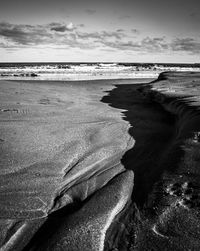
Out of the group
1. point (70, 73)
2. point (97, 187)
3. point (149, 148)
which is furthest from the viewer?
point (70, 73)

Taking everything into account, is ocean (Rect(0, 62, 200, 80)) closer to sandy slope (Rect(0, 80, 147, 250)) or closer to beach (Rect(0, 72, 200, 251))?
sandy slope (Rect(0, 80, 147, 250))

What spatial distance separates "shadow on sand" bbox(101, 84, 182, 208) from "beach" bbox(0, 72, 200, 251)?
14mm

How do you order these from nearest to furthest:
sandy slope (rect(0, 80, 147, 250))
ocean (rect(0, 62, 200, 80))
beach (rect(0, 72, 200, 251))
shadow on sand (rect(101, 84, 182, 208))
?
beach (rect(0, 72, 200, 251)) < sandy slope (rect(0, 80, 147, 250)) < shadow on sand (rect(101, 84, 182, 208)) < ocean (rect(0, 62, 200, 80))

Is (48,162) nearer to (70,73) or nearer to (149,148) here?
(149,148)

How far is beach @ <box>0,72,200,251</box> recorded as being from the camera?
5.55 ft

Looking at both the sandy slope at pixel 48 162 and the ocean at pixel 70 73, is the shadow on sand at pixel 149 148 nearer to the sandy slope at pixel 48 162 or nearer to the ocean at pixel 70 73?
the sandy slope at pixel 48 162

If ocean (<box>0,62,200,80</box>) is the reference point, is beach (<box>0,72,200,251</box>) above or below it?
below

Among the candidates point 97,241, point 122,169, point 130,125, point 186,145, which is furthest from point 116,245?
point 130,125

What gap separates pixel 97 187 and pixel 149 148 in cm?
134

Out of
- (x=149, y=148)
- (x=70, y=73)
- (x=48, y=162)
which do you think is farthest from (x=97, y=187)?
(x=70, y=73)

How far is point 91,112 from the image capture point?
5766 millimetres

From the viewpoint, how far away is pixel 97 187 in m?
2.46

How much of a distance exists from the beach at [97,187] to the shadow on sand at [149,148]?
0.05ft

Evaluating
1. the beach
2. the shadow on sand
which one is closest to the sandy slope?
the beach
